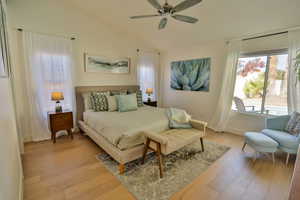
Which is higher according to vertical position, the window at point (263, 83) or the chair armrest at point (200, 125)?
the window at point (263, 83)

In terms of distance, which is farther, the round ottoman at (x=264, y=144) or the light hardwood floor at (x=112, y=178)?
the round ottoman at (x=264, y=144)

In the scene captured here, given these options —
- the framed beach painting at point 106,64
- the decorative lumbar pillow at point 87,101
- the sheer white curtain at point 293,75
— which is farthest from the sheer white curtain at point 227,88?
the decorative lumbar pillow at point 87,101

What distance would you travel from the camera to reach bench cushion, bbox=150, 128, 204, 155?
2.08m

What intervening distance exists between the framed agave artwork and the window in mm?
801

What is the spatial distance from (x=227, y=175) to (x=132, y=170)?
4.58ft

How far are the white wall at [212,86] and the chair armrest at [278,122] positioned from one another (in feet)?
1.77

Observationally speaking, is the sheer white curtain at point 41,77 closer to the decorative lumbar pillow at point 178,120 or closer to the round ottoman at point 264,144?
the decorative lumbar pillow at point 178,120

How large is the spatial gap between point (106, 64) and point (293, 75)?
4237mm

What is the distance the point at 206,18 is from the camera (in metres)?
3.18

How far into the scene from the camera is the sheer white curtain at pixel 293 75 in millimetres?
2725

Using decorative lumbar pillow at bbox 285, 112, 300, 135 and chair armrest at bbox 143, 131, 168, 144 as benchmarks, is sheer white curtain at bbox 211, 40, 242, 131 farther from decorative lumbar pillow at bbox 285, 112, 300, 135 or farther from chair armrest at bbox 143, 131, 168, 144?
chair armrest at bbox 143, 131, 168, 144

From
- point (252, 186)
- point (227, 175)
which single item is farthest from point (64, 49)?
point (252, 186)

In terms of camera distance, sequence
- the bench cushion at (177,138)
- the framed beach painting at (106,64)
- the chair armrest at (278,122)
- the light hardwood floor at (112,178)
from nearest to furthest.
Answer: the light hardwood floor at (112,178) < the bench cushion at (177,138) < the chair armrest at (278,122) < the framed beach painting at (106,64)

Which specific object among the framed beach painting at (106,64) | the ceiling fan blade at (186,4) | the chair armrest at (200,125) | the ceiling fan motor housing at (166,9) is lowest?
the chair armrest at (200,125)
